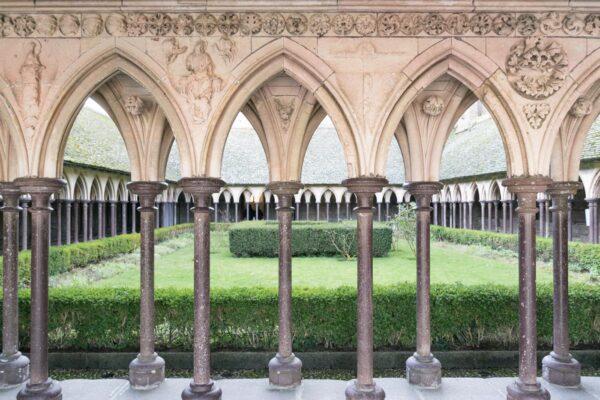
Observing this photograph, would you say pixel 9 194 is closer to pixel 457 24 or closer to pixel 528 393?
pixel 457 24

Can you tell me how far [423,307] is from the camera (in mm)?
5512

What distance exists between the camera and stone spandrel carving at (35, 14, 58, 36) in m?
4.63

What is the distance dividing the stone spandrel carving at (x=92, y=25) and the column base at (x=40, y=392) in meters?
3.62

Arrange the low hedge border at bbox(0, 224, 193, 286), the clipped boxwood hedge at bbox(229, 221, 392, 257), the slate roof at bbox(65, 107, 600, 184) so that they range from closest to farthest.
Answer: the low hedge border at bbox(0, 224, 193, 286), the clipped boxwood hedge at bbox(229, 221, 392, 257), the slate roof at bbox(65, 107, 600, 184)

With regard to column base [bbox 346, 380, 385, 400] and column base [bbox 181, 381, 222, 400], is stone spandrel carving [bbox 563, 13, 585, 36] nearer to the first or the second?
column base [bbox 346, 380, 385, 400]

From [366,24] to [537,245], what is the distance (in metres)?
15.2

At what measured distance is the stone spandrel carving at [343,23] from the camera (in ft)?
15.3

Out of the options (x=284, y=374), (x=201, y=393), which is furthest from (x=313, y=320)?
(x=201, y=393)

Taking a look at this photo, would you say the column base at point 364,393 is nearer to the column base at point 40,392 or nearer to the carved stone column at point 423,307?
the carved stone column at point 423,307

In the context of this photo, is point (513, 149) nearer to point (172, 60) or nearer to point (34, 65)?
point (172, 60)

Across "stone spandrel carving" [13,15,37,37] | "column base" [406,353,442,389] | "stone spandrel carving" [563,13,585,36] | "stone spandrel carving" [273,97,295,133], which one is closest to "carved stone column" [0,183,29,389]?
"stone spandrel carving" [13,15,37,37]

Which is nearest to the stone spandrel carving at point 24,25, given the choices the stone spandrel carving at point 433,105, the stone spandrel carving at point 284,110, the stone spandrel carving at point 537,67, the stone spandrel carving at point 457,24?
the stone spandrel carving at point 284,110

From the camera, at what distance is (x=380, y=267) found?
15.5 meters

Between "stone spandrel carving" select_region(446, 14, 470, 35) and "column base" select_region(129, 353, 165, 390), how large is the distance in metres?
5.04
